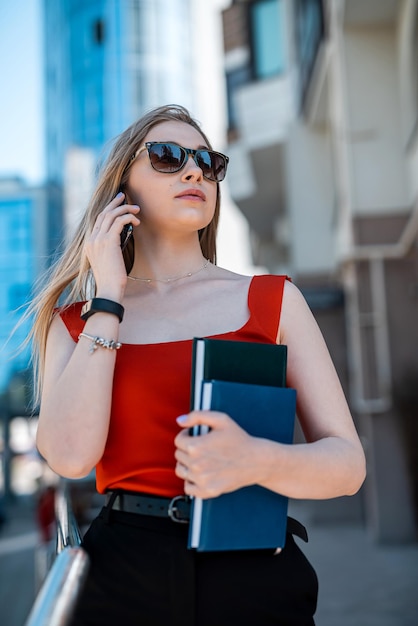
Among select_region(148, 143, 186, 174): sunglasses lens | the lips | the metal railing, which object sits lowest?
the metal railing

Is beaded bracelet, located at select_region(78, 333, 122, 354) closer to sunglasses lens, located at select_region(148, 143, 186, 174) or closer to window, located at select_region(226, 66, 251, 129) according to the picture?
sunglasses lens, located at select_region(148, 143, 186, 174)

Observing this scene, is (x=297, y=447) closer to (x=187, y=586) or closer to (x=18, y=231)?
(x=187, y=586)

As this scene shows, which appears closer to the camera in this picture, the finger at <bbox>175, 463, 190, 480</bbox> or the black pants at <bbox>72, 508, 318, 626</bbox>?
the finger at <bbox>175, 463, 190, 480</bbox>

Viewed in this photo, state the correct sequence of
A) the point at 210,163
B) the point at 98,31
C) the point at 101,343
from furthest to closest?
1. the point at 98,31
2. the point at 210,163
3. the point at 101,343

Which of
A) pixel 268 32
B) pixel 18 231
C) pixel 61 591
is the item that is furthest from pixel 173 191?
pixel 18 231

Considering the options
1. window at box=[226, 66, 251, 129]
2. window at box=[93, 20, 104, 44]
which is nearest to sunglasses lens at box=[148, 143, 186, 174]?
window at box=[226, 66, 251, 129]

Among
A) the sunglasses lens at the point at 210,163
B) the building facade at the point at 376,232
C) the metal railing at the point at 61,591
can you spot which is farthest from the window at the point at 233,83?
the metal railing at the point at 61,591

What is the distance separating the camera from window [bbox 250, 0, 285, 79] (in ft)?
47.2

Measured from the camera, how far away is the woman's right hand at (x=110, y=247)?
1.79 m

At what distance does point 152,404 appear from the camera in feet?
5.50

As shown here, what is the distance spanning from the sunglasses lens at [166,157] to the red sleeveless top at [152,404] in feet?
1.45

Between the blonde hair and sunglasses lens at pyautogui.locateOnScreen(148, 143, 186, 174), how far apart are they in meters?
0.11

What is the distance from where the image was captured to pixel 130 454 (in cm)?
165

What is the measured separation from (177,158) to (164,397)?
68 centimetres
